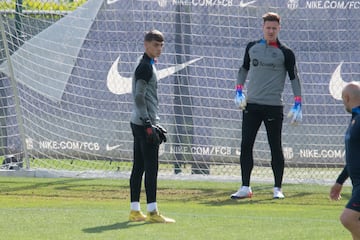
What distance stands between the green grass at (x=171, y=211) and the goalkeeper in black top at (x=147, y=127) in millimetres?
238

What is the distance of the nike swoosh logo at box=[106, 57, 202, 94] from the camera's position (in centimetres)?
1470

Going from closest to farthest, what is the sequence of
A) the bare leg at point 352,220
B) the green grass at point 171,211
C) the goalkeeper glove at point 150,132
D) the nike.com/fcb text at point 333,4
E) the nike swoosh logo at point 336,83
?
1. the bare leg at point 352,220
2. the green grass at point 171,211
3. the goalkeeper glove at point 150,132
4. the nike.com/fcb text at point 333,4
5. the nike swoosh logo at point 336,83

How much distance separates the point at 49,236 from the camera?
836 cm

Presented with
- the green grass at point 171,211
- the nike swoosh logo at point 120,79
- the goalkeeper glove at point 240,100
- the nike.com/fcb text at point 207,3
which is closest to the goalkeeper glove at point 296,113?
the goalkeeper glove at point 240,100

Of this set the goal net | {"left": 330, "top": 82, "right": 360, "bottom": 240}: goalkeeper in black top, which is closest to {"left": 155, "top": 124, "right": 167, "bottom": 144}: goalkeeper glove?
{"left": 330, "top": 82, "right": 360, "bottom": 240}: goalkeeper in black top

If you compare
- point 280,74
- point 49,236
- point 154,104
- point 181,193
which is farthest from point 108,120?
point 49,236

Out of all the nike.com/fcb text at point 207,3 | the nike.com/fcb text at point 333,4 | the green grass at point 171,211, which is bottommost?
the green grass at point 171,211

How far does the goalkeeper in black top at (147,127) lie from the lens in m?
9.27

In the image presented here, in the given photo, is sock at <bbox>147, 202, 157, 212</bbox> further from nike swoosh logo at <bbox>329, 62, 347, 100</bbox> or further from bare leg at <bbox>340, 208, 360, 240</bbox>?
nike swoosh logo at <bbox>329, 62, 347, 100</bbox>

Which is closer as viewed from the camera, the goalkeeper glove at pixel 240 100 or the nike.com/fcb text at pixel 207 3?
the goalkeeper glove at pixel 240 100

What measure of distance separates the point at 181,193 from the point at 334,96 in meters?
3.30

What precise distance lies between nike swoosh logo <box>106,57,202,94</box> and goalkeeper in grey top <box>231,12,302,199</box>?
10.8 feet

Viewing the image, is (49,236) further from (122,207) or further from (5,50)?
(5,50)

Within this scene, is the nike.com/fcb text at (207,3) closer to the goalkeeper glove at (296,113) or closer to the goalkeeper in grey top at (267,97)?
the goalkeeper in grey top at (267,97)
